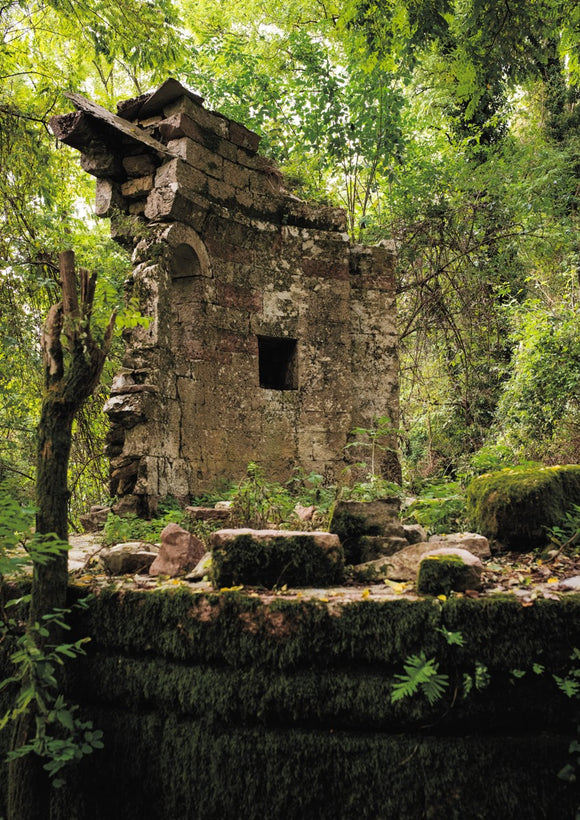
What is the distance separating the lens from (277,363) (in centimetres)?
782

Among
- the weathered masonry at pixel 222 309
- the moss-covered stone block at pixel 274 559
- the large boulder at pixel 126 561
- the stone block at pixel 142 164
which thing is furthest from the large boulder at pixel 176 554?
the stone block at pixel 142 164

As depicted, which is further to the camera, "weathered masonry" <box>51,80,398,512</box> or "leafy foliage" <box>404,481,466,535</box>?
"weathered masonry" <box>51,80,398,512</box>

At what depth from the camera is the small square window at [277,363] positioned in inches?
295

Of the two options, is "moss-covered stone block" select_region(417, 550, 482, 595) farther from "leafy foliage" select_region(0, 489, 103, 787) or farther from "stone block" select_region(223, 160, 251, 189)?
"stone block" select_region(223, 160, 251, 189)

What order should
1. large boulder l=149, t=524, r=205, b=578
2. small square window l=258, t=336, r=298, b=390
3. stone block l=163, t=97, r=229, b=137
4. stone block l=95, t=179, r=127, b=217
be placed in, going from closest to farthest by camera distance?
1. large boulder l=149, t=524, r=205, b=578
2. stone block l=163, t=97, r=229, b=137
3. stone block l=95, t=179, r=127, b=217
4. small square window l=258, t=336, r=298, b=390

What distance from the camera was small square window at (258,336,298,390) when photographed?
7.48 m

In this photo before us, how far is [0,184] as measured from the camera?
23.4 feet

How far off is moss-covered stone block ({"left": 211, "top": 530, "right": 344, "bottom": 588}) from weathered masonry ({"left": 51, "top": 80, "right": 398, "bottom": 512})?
3.07m

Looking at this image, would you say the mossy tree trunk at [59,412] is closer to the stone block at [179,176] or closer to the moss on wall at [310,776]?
the moss on wall at [310,776]

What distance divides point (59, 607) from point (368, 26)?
4010 mm

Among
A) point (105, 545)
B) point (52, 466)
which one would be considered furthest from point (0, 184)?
point (52, 466)

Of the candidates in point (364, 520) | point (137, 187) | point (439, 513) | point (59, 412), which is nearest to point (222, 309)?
point (137, 187)

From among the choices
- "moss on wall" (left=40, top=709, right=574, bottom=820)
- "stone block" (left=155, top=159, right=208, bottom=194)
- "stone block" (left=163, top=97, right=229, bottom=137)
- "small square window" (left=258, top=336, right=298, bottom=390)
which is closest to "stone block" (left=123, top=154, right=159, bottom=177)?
"stone block" (left=155, top=159, right=208, bottom=194)

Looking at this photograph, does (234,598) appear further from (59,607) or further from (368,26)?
(368,26)
